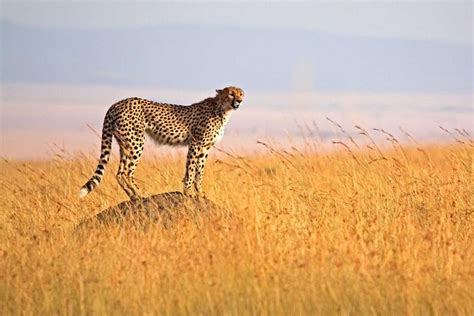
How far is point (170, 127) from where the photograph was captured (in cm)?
962

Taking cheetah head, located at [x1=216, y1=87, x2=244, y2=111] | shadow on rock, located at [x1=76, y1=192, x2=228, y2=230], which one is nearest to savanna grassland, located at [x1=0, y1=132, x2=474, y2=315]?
shadow on rock, located at [x1=76, y1=192, x2=228, y2=230]

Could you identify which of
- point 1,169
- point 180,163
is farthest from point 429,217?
point 1,169

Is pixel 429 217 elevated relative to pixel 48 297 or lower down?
elevated

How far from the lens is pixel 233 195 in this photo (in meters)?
9.06

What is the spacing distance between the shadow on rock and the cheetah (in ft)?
5.35

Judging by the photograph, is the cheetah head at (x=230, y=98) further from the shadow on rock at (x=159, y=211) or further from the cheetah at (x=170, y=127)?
the shadow on rock at (x=159, y=211)

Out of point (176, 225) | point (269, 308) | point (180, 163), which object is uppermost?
point (180, 163)

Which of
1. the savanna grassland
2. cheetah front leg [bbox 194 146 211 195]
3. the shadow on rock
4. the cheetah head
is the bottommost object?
the savanna grassland

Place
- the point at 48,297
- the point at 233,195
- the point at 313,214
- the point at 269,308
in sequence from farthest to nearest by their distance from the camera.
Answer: the point at 233,195 < the point at 313,214 < the point at 48,297 < the point at 269,308

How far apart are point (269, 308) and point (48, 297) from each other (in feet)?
4.71

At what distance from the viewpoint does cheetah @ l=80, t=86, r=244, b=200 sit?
369 inches

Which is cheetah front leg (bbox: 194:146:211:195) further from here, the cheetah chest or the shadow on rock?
the shadow on rock

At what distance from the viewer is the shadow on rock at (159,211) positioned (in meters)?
7.34

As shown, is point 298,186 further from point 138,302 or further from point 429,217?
point 138,302
